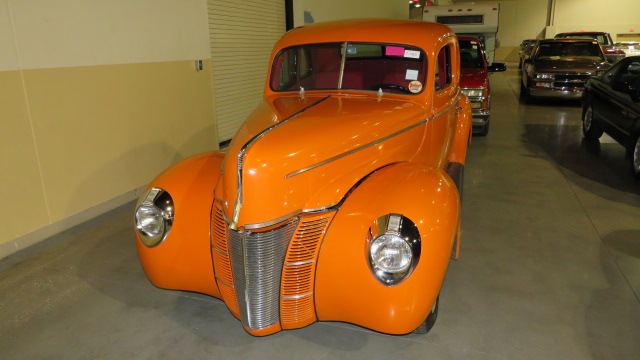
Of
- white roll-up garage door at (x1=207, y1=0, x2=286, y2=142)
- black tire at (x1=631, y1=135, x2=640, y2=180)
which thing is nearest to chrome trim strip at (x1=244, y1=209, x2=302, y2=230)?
white roll-up garage door at (x1=207, y1=0, x2=286, y2=142)

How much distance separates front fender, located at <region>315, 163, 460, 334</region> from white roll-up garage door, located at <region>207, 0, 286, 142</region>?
4.95m

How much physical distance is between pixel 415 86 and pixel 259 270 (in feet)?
6.46

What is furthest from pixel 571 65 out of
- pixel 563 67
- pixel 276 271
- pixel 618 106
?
pixel 276 271

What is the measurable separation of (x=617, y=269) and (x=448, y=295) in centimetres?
146

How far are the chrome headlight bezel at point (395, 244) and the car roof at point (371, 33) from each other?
6.11 feet

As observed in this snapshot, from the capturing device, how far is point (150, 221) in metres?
2.91

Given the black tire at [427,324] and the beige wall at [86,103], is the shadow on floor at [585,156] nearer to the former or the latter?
the black tire at [427,324]

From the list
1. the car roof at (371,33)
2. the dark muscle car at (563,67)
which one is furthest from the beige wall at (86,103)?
the dark muscle car at (563,67)

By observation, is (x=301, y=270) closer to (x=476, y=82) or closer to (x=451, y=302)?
(x=451, y=302)

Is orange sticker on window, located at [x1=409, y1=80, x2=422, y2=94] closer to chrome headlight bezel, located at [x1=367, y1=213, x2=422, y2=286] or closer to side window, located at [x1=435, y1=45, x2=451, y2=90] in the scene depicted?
side window, located at [x1=435, y1=45, x2=451, y2=90]

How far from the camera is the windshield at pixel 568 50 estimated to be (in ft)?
39.3

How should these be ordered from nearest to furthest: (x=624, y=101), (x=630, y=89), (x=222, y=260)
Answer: (x=222, y=260) → (x=630, y=89) → (x=624, y=101)

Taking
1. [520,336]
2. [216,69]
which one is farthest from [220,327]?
[216,69]

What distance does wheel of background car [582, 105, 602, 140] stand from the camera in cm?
771
